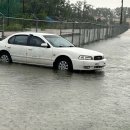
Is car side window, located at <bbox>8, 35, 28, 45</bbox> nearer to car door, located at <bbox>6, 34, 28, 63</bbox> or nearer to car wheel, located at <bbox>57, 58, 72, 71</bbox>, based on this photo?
car door, located at <bbox>6, 34, 28, 63</bbox>

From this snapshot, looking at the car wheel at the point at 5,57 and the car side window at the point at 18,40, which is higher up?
the car side window at the point at 18,40

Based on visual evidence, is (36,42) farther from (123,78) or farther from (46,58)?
(123,78)

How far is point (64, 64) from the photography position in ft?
50.4

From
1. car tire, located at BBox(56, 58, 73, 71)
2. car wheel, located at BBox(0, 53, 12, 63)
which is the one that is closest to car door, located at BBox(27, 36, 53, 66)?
car tire, located at BBox(56, 58, 73, 71)

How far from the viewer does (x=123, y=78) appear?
1448 centimetres

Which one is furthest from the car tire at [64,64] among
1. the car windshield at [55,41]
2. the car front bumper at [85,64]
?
the car windshield at [55,41]

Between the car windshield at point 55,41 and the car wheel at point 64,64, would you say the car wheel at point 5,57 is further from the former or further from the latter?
the car wheel at point 64,64

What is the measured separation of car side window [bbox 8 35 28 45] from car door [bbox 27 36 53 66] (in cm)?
27

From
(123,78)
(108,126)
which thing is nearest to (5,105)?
(108,126)

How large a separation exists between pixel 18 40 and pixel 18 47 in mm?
378

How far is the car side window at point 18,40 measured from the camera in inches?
651

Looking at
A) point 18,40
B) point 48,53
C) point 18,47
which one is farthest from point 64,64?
point 18,40

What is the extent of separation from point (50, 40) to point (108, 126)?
8878 mm

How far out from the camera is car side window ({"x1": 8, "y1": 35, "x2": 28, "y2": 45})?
1655cm
